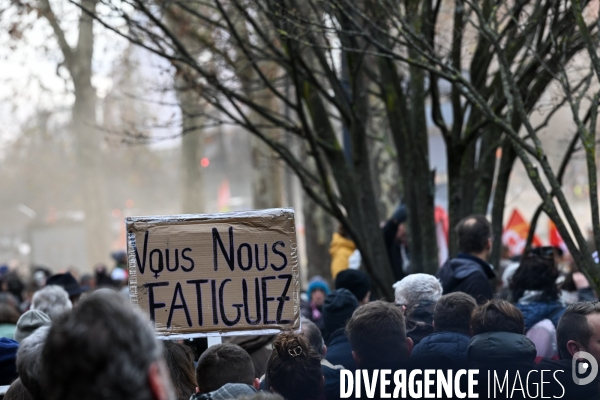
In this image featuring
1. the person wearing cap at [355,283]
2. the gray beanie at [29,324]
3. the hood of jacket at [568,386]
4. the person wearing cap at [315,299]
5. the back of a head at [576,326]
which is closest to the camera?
the hood of jacket at [568,386]

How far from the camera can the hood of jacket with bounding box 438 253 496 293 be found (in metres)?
5.63

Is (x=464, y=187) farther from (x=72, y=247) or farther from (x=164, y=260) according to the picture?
(x=72, y=247)

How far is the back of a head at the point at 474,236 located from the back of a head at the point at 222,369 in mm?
2542

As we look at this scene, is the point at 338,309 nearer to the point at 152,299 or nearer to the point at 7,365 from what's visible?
the point at 152,299

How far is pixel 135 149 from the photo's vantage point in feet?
164

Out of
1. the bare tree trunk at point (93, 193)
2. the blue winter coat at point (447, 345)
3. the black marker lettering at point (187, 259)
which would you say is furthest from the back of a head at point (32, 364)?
the bare tree trunk at point (93, 193)

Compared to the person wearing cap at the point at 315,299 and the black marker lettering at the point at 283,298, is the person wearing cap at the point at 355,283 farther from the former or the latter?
the black marker lettering at the point at 283,298

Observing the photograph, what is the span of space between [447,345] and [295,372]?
77cm

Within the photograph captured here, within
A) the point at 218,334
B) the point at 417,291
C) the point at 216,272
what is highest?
the point at 216,272

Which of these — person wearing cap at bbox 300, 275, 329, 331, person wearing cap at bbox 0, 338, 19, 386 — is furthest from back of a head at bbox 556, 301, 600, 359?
person wearing cap at bbox 300, 275, 329, 331

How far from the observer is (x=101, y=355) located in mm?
2016

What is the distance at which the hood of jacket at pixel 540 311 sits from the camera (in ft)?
17.5

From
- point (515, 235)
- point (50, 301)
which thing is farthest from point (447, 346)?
point (515, 235)

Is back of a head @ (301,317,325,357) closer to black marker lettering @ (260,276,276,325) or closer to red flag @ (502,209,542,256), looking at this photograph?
black marker lettering @ (260,276,276,325)
